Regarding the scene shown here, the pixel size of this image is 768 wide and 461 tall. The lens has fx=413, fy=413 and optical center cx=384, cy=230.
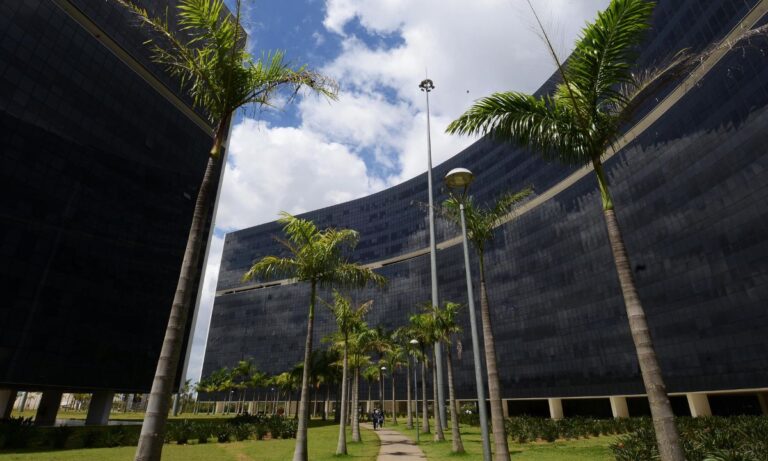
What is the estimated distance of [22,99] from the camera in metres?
38.8

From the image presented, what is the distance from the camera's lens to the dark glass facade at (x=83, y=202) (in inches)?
1470

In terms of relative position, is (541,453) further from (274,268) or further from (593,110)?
(593,110)

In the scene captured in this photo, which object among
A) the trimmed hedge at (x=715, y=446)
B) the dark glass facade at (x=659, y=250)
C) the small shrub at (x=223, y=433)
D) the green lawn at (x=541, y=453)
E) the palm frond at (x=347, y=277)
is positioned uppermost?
the dark glass facade at (x=659, y=250)

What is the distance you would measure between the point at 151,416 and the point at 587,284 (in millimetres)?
67268

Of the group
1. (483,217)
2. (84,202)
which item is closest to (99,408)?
(84,202)

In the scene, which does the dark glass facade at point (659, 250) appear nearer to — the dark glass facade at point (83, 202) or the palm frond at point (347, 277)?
the palm frond at point (347, 277)

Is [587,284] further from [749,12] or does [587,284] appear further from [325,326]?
[325,326]

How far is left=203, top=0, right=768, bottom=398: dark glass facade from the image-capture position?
138ft

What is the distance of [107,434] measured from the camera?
24.8m

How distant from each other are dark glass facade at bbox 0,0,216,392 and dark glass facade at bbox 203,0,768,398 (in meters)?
29.9

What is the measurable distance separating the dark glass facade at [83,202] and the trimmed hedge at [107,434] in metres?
14.5

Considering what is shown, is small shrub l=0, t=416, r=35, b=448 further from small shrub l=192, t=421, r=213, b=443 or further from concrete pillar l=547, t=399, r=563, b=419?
concrete pillar l=547, t=399, r=563, b=419

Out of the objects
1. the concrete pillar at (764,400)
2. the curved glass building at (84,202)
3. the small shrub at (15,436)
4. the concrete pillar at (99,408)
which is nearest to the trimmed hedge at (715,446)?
the small shrub at (15,436)

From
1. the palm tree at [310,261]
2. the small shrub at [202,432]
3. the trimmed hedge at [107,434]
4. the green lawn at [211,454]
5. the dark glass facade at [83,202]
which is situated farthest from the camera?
the dark glass facade at [83,202]
